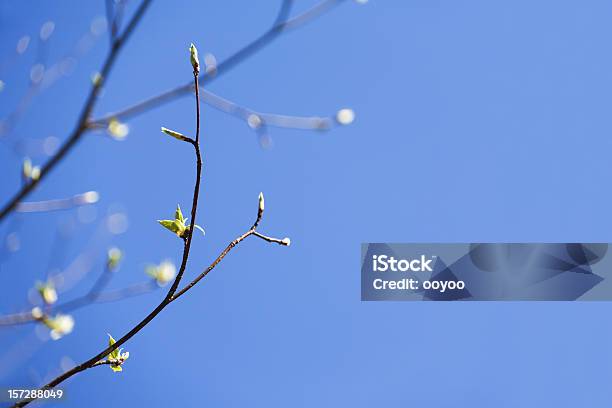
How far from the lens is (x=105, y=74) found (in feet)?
2.02

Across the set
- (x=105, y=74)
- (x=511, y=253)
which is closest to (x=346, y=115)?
(x=105, y=74)
